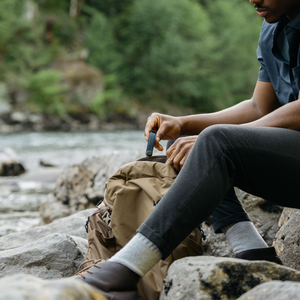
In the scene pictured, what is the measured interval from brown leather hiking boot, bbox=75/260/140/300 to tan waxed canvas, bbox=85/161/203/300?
0.67 ft

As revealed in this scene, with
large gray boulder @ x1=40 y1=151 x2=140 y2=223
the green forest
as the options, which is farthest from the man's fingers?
the green forest

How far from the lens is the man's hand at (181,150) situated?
1.47 metres

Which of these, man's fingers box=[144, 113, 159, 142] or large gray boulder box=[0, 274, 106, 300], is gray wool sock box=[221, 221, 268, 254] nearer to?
man's fingers box=[144, 113, 159, 142]

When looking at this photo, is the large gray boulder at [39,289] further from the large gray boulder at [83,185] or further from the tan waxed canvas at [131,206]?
the large gray boulder at [83,185]

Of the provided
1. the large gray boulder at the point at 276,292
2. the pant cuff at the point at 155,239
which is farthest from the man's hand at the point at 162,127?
the large gray boulder at the point at 276,292

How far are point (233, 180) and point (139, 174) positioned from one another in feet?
1.36

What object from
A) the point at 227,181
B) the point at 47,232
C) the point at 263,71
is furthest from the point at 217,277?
the point at 47,232

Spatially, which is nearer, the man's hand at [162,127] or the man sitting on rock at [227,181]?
the man sitting on rock at [227,181]

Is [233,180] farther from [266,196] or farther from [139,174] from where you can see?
[139,174]

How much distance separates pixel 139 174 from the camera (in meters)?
1.57

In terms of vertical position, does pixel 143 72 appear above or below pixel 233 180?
below

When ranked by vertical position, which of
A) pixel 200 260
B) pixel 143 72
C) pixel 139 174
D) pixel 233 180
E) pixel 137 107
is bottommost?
pixel 137 107

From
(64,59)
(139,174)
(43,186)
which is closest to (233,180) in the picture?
(139,174)

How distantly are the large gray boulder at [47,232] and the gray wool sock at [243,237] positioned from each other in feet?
3.93
